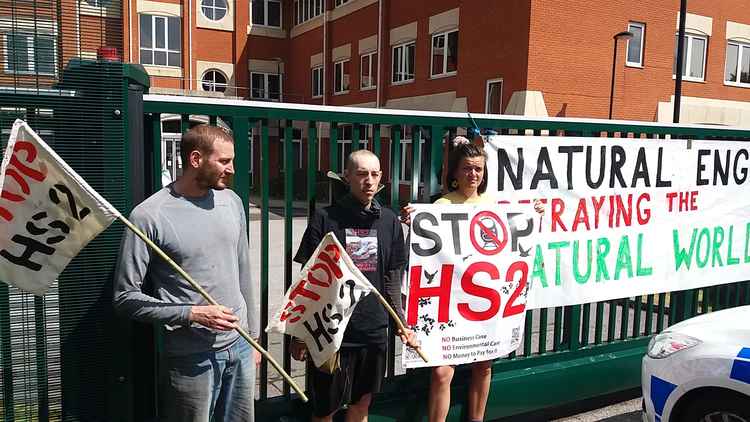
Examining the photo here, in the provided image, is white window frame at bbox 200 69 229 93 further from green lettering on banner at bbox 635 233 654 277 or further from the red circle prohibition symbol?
the red circle prohibition symbol

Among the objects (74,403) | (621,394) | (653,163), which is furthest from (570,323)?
(74,403)

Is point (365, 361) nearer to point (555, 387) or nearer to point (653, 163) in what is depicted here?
point (555, 387)

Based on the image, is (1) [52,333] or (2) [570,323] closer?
(1) [52,333]

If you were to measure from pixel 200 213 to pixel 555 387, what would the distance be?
322cm

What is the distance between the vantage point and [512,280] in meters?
3.89

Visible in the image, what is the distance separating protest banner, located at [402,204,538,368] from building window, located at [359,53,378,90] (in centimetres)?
2280

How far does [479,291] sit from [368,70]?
Result: 78.2 ft

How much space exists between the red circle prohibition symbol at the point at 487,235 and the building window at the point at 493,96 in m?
15.8

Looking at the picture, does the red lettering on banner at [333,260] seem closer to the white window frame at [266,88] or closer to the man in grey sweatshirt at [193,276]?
the man in grey sweatshirt at [193,276]

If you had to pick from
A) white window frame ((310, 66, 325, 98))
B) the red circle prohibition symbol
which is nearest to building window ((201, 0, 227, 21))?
white window frame ((310, 66, 325, 98))

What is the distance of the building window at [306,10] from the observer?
31.0 m

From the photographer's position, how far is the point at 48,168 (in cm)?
230

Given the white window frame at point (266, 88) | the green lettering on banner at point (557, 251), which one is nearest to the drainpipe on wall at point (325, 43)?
the white window frame at point (266, 88)

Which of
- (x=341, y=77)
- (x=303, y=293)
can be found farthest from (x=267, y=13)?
(x=303, y=293)
